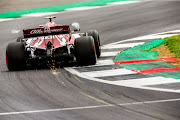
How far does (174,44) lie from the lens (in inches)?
618

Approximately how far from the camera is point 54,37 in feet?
44.3

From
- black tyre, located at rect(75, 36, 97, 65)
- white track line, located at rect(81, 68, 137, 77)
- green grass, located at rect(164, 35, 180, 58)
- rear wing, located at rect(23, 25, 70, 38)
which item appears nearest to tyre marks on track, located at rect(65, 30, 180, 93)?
white track line, located at rect(81, 68, 137, 77)

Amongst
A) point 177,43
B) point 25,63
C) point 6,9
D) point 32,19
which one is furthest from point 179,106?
point 6,9

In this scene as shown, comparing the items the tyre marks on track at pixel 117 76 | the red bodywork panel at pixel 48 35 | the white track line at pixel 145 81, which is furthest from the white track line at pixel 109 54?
the white track line at pixel 145 81

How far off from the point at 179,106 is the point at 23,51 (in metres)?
5.87

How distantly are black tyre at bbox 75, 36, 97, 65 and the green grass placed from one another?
9.91 ft

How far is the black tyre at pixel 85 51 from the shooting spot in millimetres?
12781

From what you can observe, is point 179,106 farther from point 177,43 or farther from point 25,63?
point 177,43

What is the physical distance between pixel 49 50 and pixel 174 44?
5.17m

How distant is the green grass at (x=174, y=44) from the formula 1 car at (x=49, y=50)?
3.17m

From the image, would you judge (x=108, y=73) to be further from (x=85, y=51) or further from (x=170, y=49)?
(x=170, y=49)

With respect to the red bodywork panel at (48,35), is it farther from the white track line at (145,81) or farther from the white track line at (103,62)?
the white track line at (145,81)

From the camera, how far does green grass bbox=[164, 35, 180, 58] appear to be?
14.6 m

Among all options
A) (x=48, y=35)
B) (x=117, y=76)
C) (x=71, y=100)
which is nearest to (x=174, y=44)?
(x=117, y=76)
